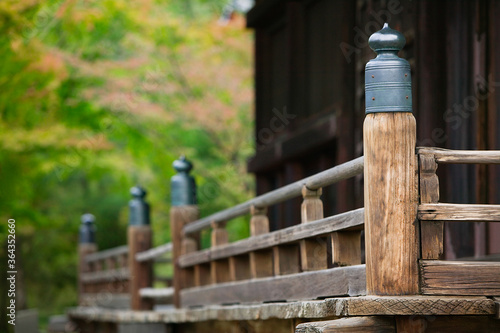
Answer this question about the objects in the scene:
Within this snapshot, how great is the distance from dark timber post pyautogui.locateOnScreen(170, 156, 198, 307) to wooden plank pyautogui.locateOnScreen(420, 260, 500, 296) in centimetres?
559

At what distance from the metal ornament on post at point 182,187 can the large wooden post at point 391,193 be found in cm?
552

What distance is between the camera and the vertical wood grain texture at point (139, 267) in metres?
12.1

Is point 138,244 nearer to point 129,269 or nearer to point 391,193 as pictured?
point 129,269

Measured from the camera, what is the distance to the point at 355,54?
9711mm

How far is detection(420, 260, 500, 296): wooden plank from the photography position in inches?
201

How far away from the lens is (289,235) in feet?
22.2

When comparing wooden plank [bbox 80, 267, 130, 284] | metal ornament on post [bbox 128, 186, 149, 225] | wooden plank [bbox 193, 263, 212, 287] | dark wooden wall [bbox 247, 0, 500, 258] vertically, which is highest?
dark wooden wall [bbox 247, 0, 500, 258]

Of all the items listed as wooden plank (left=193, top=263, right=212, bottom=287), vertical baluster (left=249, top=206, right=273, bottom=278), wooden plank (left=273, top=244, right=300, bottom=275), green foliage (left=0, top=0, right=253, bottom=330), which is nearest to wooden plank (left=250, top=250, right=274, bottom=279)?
vertical baluster (left=249, top=206, right=273, bottom=278)

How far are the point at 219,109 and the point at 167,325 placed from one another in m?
8.76

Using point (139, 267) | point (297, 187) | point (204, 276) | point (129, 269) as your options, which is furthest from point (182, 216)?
point (297, 187)

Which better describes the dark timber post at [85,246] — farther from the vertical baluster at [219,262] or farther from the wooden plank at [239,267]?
the wooden plank at [239,267]

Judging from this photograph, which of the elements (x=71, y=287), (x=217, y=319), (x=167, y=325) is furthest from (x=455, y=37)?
(x=71, y=287)

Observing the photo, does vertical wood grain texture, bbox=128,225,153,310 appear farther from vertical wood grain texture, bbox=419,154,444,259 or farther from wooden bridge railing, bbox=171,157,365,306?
vertical wood grain texture, bbox=419,154,444,259

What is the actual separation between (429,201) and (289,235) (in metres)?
1.77
